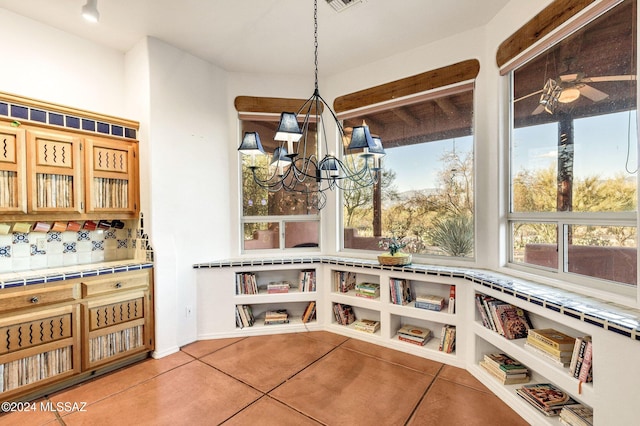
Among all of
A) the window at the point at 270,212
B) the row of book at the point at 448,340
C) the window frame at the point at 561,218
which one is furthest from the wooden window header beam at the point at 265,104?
the row of book at the point at 448,340

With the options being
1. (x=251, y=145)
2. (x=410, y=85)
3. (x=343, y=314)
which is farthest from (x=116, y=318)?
(x=410, y=85)

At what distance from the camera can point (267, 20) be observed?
2732 millimetres

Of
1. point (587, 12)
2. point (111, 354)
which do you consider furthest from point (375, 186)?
point (111, 354)

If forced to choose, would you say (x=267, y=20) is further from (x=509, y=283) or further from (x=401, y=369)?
(x=401, y=369)

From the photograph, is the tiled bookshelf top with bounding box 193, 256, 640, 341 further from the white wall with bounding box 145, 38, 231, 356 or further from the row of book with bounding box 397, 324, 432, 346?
the row of book with bounding box 397, 324, 432, 346

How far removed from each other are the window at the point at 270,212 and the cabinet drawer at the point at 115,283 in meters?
1.21

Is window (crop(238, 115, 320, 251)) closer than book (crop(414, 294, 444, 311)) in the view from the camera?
No

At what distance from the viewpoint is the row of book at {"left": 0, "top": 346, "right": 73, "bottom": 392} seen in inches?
83.8

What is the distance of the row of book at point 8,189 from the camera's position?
2285 millimetres

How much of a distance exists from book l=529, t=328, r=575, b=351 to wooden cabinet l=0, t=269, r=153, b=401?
3.33 m

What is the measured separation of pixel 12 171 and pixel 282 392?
276cm

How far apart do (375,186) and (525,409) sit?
242 cm

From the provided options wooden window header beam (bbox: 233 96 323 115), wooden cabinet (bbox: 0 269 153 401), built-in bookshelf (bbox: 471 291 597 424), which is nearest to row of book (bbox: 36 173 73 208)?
wooden cabinet (bbox: 0 269 153 401)

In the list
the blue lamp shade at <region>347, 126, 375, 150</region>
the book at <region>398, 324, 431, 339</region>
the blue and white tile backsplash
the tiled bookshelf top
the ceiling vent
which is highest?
the ceiling vent
